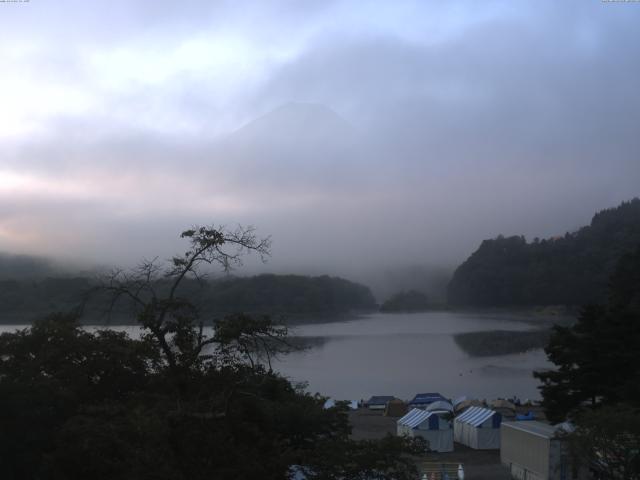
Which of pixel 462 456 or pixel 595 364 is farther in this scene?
pixel 462 456

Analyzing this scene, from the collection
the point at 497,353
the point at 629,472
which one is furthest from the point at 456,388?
the point at 629,472

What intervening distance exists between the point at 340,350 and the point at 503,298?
1718 inches

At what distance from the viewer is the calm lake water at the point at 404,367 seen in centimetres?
2634

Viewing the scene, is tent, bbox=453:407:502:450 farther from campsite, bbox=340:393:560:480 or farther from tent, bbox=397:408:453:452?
tent, bbox=397:408:453:452

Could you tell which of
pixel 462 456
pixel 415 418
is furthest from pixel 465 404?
pixel 462 456

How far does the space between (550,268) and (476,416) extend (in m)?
60.1

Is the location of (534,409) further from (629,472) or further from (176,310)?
(176,310)

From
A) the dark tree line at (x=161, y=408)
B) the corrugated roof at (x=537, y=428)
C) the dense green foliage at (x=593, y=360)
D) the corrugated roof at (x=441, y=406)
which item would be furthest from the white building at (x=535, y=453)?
the corrugated roof at (x=441, y=406)

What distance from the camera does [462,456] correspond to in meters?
14.0

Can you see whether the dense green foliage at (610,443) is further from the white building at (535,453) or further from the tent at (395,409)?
the tent at (395,409)

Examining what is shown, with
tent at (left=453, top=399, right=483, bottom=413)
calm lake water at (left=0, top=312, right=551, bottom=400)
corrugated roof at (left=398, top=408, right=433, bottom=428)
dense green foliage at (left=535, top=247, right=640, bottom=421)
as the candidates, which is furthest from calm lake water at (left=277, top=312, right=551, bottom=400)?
dense green foliage at (left=535, top=247, right=640, bottom=421)

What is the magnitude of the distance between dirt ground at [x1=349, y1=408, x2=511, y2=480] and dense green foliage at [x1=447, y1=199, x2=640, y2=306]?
48.4 meters

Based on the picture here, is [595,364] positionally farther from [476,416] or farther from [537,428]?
[476,416]

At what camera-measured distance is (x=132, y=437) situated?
4598 mm
